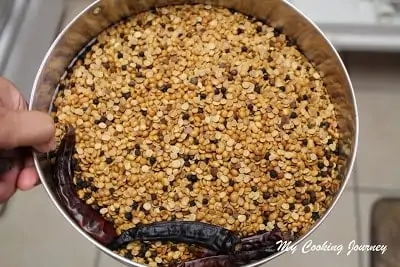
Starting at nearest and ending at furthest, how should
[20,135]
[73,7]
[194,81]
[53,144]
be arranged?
[20,135] < [53,144] < [194,81] < [73,7]

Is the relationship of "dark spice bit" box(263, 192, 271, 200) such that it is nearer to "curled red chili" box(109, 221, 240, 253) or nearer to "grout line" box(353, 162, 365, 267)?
"curled red chili" box(109, 221, 240, 253)

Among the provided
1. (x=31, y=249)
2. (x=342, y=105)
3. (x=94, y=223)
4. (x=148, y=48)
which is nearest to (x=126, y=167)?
(x=94, y=223)

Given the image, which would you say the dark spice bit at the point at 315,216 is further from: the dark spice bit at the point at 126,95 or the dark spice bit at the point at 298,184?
the dark spice bit at the point at 126,95

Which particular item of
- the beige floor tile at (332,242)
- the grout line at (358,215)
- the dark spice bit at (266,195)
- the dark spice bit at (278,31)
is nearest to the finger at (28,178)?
the dark spice bit at (266,195)

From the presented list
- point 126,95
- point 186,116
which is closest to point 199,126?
point 186,116

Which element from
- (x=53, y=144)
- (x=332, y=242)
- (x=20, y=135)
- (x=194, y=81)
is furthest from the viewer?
(x=332, y=242)

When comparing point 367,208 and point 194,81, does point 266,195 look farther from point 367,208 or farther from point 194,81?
point 367,208

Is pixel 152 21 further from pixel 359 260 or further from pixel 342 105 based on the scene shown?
pixel 359 260

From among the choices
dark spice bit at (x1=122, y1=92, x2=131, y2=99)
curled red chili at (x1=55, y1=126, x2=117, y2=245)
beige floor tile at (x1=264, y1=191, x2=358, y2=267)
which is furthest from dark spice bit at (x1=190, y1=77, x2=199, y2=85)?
beige floor tile at (x1=264, y1=191, x2=358, y2=267)
